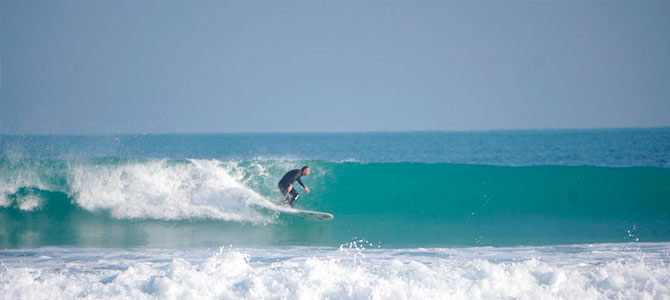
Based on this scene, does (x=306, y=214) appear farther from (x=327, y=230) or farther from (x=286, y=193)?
(x=286, y=193)

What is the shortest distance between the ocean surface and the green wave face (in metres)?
0.05

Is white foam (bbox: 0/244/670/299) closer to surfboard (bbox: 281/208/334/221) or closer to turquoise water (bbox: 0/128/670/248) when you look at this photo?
turquoise water (bbox: 0/128/670/248)

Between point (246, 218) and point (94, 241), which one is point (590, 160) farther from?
point (94, 241)

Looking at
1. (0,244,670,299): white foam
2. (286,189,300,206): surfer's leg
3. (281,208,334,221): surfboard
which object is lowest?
(0,244,670,299): white foam

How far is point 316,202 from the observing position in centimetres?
1344

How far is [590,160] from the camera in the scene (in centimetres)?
3203

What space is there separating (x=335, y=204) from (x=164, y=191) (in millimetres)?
4142

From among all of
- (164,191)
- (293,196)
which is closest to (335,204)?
(293,196)

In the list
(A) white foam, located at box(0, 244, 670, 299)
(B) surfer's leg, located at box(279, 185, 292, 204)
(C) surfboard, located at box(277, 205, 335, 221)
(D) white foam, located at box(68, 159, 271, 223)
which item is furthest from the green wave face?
(A) white foam, located at box(0, 244, 670, 299)

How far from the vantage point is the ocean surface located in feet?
19.0

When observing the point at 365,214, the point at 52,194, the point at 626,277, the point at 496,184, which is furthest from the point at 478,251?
the point at 52,194

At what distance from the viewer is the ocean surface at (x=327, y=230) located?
5.80 metres

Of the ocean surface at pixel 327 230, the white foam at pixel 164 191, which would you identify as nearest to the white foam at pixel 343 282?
the ocean surface at pixel 327 230

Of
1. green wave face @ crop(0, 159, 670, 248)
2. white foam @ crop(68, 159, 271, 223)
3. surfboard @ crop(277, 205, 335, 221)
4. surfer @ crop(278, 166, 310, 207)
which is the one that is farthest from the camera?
white foam @ crop(68, 159, 271, 223)
